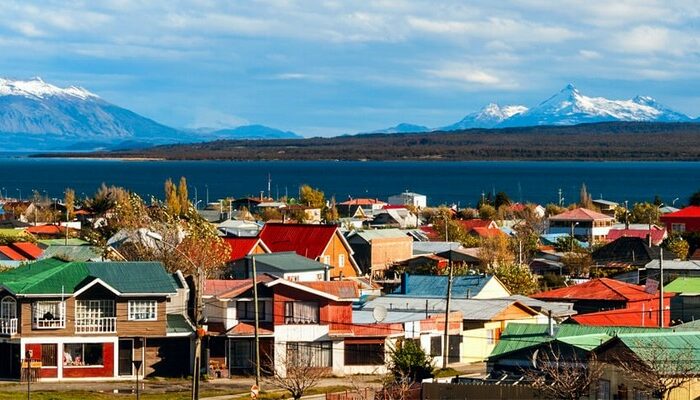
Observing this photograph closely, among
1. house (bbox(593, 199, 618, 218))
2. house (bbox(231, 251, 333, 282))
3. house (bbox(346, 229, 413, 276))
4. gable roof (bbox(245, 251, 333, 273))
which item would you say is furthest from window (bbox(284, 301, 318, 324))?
house (bbox(593, 199, 618, 218))

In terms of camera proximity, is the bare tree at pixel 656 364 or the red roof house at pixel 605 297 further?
the red roof house at pixel 605 297

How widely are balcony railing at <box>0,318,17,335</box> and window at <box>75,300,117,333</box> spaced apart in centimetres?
167

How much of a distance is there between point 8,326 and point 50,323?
1.14 m

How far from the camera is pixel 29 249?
65.6 m

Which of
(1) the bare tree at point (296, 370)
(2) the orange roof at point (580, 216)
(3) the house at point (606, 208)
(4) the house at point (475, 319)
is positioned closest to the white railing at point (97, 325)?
(1) the bare tree at point (296, 370)

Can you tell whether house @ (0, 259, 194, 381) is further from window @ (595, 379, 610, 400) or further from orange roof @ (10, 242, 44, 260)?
orange roof @ (10, 242, 44, 260)

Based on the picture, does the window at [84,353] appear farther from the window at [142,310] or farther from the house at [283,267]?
the house at [283,267]

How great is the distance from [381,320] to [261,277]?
12.5ft

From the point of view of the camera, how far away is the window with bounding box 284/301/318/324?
41.0m

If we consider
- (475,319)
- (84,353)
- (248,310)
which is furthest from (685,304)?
(84,353)

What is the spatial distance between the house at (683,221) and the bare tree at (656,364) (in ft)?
196

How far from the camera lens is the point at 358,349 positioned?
41469 millimetres

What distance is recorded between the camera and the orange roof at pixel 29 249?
63656 millimetres

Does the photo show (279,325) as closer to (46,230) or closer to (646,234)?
(646,234)
